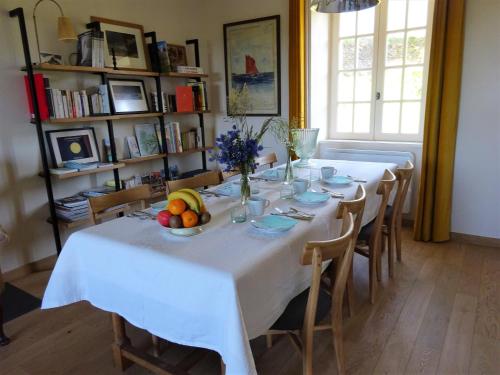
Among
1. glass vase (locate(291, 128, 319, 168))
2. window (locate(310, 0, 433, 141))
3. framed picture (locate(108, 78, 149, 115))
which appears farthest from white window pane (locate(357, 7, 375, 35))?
framed picture (locate(108, 78, 149, 115))

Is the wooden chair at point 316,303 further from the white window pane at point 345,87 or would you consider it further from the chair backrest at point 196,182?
the white window pane at point 345,87

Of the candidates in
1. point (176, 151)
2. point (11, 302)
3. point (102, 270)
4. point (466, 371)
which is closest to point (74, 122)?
point (176, 151)

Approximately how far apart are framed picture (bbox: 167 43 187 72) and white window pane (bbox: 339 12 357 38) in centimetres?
166

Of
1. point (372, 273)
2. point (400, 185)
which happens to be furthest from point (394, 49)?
point (372, 273)

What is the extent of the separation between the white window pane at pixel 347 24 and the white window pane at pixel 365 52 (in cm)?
13

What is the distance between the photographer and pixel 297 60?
366 centimetres

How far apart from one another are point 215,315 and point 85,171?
211 centimetres

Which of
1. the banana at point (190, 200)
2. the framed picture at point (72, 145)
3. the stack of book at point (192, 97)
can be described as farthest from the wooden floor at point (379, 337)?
the stack of book at point (192, 97)

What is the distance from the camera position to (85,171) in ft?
9.53

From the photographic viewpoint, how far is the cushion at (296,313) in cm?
148

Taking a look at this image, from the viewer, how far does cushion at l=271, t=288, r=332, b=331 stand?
1.48m

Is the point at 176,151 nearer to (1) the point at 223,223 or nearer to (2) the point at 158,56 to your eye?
(2) the point at 158,56

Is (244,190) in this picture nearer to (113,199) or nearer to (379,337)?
(113,199)

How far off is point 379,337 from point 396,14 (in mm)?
2915
